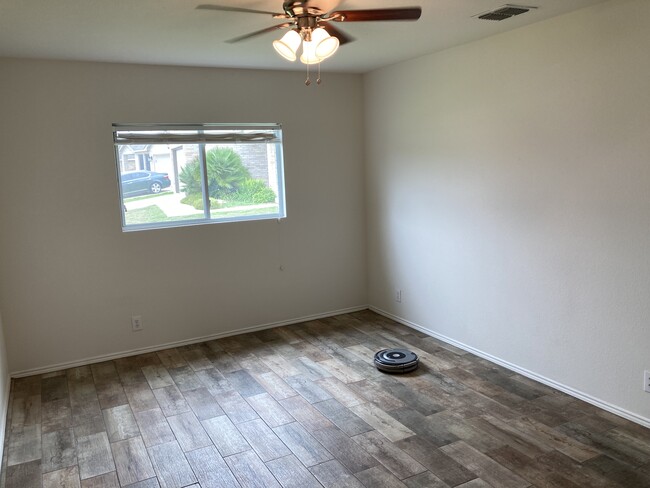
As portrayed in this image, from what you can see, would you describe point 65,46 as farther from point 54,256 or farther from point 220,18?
point 54,256

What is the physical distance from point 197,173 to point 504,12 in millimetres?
2709

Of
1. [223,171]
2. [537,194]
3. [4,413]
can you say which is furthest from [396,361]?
[4,413]

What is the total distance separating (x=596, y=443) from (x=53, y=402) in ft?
11.0

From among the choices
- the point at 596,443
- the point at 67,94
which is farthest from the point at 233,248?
the point at 596,443

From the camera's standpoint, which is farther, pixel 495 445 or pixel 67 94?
pixel 67 94

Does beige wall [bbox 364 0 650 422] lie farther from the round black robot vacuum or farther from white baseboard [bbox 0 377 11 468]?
white baseboard [bbox 0 377 11 468]

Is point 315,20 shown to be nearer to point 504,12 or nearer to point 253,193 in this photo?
point 504,12

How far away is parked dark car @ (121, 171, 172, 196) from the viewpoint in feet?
13.7

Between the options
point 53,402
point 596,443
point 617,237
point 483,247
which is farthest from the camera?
point 483,247

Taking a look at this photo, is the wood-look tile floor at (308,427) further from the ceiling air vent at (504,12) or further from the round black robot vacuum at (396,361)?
the ceiling air vent at (504,12)

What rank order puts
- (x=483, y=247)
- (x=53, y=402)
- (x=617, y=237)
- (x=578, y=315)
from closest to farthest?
(x=617, y=237), (x=578, y=315), (x=53, y=402), (x=483, y=247)

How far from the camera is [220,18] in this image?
280 centimetres

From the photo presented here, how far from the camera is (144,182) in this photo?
4.24 m

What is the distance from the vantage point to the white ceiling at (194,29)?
257cm
